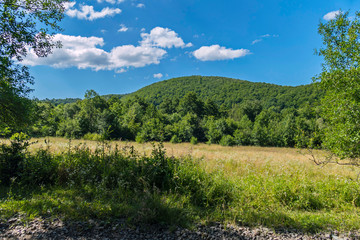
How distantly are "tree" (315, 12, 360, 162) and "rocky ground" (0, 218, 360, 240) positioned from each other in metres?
4.17

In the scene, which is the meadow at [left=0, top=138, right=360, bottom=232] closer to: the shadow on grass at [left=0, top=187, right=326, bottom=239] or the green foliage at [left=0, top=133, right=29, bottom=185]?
the shadow on grass at [left=0, top=187, right=326, bottom=239]

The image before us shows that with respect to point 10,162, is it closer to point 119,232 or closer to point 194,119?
point 119,232

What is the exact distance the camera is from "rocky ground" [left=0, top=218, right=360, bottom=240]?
10.9 feet

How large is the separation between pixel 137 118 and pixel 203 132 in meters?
22.8

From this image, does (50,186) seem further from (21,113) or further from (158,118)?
(158,118)

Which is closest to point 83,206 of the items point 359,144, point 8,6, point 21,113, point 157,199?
point 157,199

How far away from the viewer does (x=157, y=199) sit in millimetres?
4391

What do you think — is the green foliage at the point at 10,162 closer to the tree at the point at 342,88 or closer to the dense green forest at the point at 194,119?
the tree at the point at 342,88

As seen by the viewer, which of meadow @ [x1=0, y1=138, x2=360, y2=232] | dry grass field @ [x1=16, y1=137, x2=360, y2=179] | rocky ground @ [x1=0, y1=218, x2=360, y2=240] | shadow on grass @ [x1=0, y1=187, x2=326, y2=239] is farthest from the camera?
dry grass field @ [x1=16, y1=137, x2=360, y2=179]

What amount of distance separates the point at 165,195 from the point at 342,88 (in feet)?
25.8

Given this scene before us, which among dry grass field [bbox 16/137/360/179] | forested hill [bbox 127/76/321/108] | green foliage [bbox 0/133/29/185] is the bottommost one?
dry grass field [bbox 16/137/360/179]

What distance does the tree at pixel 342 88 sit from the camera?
664 centimetres

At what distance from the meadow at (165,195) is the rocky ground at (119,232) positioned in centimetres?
20

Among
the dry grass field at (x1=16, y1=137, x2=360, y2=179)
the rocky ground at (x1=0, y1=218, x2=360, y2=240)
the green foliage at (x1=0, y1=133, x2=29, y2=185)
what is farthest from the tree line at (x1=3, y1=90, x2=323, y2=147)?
the rocky ground at (x1=0, y1=218, x2=360, y2=240)
